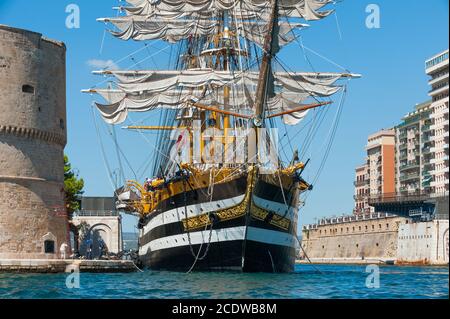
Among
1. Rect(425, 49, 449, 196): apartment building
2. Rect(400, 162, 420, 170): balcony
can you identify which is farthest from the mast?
Rect(400, 162, 420, 170): balcony

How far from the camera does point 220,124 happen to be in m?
62.6

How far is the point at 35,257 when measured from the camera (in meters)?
53.8

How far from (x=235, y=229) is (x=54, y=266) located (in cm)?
952

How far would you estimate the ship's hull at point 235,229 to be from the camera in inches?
1921

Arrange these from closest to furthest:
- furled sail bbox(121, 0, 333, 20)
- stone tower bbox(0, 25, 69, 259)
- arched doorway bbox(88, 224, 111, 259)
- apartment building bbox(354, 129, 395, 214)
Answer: stone tower bbox(0, 25, 69, 259), furled sail bbox(121, 0, 333, 20), arched doorway bbox(88, 224, 111, 259), apartment building bbox(354, 129, 395, 214)

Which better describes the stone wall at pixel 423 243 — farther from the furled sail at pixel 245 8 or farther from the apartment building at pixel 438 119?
the furled sail at pixel 245 8

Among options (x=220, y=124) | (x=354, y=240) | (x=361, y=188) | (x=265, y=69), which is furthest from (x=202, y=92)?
(x=361, y=188)

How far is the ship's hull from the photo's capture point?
1921 inches

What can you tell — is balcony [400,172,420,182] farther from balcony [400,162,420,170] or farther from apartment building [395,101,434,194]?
balcony [400,162,420,170]

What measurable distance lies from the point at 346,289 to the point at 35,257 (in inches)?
899

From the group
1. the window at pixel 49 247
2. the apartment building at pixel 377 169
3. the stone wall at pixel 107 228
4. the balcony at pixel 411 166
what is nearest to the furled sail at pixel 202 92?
the window at pixel 49 247

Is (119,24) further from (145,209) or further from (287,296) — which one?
(287,296)

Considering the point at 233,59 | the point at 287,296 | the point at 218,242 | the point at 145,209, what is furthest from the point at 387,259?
the point at 287,296

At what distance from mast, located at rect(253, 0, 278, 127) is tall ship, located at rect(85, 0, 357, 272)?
0.19 feet
